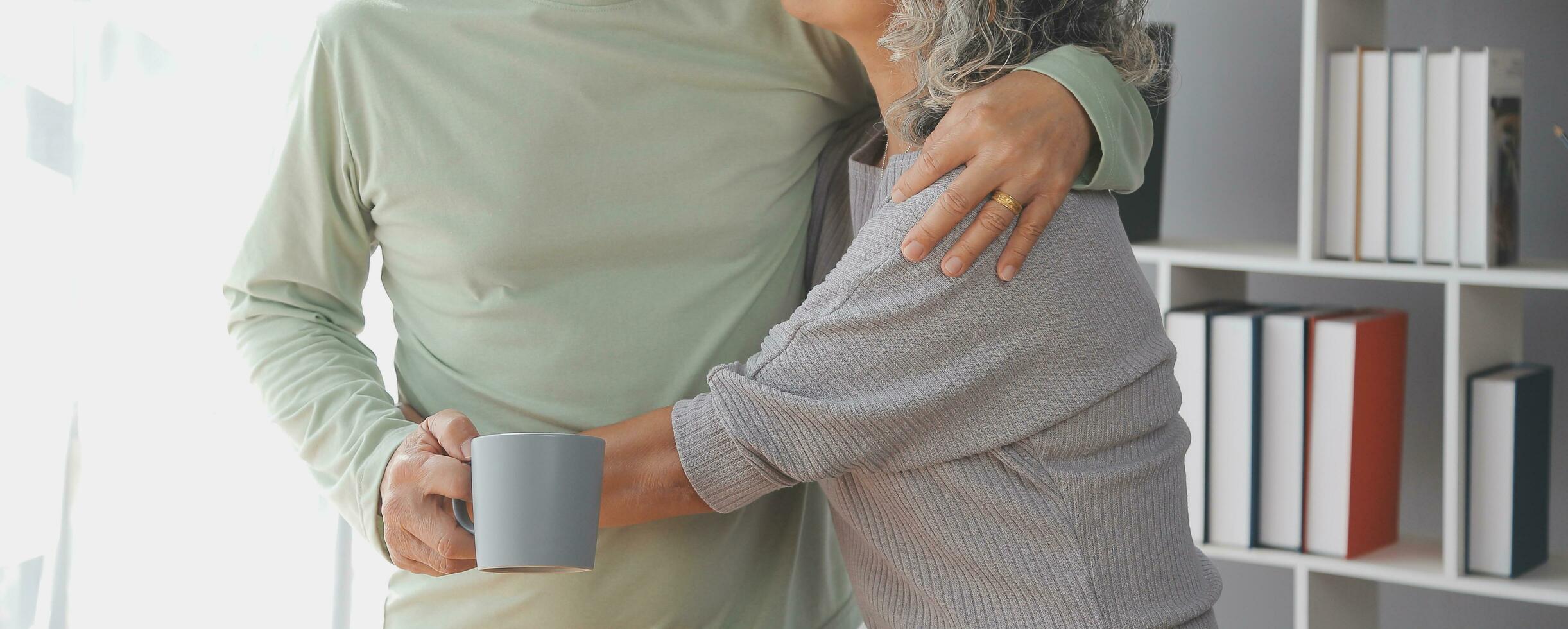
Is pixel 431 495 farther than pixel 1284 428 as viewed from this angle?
No

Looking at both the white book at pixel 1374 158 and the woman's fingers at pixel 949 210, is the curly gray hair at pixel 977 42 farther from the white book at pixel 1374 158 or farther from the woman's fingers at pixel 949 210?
the white book at pixel 1374 158

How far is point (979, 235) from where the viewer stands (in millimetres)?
897

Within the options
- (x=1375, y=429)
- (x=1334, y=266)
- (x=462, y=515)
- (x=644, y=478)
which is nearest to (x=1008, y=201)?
(x=644, y=478)

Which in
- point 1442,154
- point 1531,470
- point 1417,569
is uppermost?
point 1442,154

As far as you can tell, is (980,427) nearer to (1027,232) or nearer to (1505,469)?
(1027,232)

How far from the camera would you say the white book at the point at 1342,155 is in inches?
66.4

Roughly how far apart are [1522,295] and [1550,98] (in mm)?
304

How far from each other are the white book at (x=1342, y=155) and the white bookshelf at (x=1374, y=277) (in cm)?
2

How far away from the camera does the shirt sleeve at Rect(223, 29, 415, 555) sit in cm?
103

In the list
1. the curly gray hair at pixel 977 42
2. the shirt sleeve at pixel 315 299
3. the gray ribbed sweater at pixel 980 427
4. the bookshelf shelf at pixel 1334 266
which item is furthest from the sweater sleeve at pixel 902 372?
the bookshelf shelf at pixel 1334 266

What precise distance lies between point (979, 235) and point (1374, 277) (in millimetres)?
1056

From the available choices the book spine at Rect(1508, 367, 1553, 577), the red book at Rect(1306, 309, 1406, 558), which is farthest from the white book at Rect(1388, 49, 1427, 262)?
the book spine at Rect(1508, 367, 1553, 577)

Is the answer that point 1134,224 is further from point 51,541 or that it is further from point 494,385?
point 51,541

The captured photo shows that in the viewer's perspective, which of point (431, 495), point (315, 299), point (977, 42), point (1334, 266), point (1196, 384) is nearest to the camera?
point (431, 495)
